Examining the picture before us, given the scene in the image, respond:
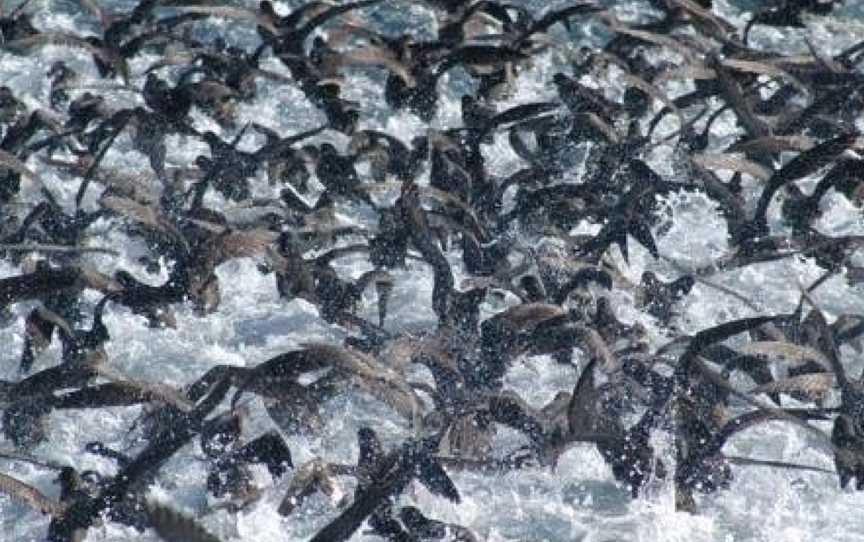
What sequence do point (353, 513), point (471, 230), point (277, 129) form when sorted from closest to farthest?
point (353, 513), point (471, 230), point (277, 129)

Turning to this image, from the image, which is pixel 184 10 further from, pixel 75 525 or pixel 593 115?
pixel 75 525

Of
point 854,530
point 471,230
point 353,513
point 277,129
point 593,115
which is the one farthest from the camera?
point 277,129

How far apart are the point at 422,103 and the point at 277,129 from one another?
0.81 m

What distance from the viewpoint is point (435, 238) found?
7.58m

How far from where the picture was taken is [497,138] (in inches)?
358

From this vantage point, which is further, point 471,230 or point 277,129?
point 277,129

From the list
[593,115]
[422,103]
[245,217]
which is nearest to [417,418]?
[245,217]

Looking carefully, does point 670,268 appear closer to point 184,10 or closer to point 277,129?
point 277,129

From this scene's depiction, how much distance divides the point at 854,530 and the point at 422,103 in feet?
13.2

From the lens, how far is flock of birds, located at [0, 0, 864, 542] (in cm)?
618

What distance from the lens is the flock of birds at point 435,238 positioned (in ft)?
20.3

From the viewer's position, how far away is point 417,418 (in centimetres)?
632

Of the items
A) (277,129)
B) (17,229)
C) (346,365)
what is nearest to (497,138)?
(277,129)

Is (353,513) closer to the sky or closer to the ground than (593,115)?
closer to the sky
